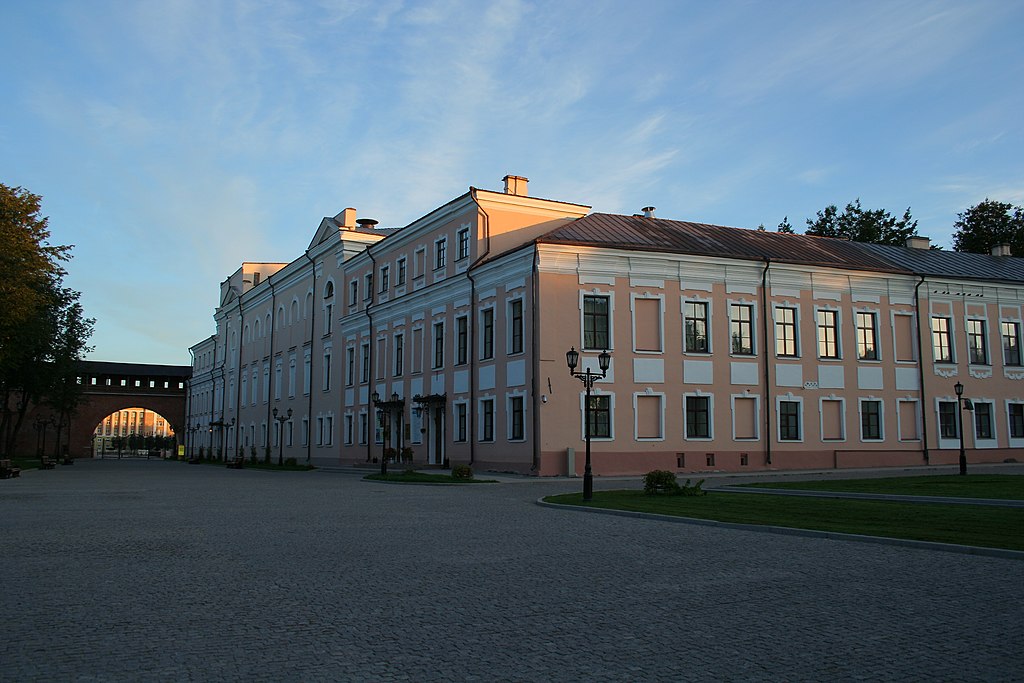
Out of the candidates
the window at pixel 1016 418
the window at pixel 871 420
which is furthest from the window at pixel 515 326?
the window at pixel 1016 418

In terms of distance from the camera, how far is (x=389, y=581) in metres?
9.09

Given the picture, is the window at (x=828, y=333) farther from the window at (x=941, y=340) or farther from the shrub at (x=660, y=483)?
the shrub at (x=660, y=483)

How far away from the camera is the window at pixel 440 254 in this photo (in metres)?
42.3

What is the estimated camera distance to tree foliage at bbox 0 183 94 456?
32.8 meters

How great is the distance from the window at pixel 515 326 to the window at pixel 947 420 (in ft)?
66.5

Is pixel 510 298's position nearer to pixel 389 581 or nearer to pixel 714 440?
pixel 714 440

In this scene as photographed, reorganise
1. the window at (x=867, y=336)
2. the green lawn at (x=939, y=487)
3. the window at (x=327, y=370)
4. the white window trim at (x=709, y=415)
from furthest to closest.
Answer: the window at (x=327, y=370)
the window at (x=867, y=336)
the white window trim at (x=709, y=415)
the green lawn at (x=939, y=487)

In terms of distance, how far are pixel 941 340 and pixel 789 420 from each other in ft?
32.5

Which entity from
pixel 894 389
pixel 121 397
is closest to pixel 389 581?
pixel 894 389

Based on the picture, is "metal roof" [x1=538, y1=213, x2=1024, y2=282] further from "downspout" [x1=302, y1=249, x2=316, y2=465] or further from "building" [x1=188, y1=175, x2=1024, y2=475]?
"downspout" [x1=302, y1=249, x2=316, y2=465]

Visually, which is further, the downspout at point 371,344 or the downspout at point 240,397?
the downspout at point 240,397

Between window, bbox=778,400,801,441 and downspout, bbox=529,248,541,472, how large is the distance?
10979 mm

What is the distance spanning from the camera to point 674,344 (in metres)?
35.3

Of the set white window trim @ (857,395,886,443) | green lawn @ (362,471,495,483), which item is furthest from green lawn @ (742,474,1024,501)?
white window trim @ (857,395,886,443)
